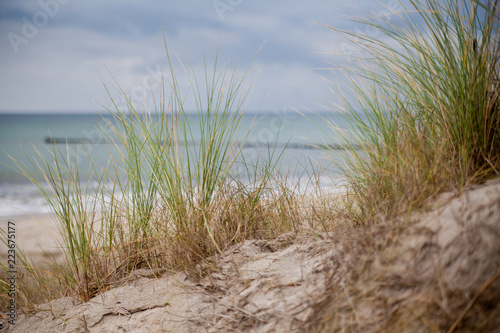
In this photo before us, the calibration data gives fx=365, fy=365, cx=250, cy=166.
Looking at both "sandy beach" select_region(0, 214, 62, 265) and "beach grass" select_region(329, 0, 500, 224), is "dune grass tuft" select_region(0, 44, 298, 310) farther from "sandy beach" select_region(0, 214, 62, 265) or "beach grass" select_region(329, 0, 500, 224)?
"sandy beach" select_region(0, 214, 62, 265)

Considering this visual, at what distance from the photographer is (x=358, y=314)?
1.05 meters

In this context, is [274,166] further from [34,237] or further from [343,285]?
[34,237]

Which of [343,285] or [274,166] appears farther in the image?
[274,166]

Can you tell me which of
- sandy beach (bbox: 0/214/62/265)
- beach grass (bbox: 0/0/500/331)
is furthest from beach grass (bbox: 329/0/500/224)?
sandy beach (bbox: 0/214/62/265)

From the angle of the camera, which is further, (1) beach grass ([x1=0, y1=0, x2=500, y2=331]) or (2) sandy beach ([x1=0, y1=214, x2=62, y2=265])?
(2) sandy beach ([x1=0, y1=214, x2=62, y2=265])

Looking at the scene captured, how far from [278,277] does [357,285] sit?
0.38m

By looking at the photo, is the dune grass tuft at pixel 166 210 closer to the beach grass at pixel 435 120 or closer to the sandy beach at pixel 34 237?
the beach grass at pixel 435 120

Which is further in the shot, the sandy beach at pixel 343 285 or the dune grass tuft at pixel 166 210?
the dune grass tuft at pixel 166 210

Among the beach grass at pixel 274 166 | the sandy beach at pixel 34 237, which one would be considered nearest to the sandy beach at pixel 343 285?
the beach grass at pixel 274 166

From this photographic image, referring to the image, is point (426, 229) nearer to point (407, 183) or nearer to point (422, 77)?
point (407, 183)

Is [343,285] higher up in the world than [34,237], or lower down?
lower down

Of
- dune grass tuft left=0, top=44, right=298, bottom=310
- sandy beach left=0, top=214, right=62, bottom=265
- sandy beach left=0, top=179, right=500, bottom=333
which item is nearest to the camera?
sandy beach left=0, top=179, right=500, bottom=333

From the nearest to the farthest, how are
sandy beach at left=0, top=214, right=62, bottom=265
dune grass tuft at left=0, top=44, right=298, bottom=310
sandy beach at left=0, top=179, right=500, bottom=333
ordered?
sandy beach at left=0, top=179, right=500, bottom=333 → dune grass tuft at left=0, top=44, right=298, bottom=310 → sandy beach at left=0, top=214, right=62, bottom=265

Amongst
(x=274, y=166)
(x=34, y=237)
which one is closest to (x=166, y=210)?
(x=274, y=166)
